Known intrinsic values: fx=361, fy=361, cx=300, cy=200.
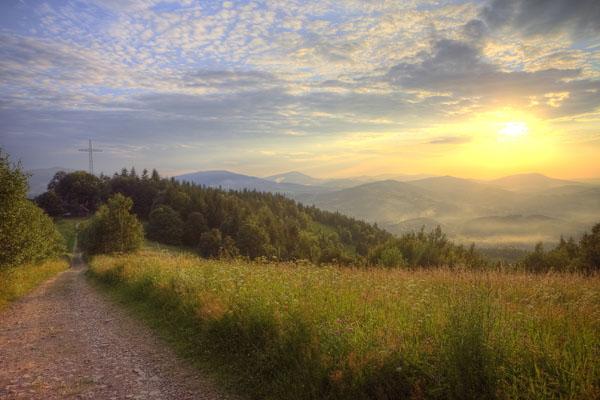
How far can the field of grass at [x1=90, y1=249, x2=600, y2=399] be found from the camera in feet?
15.8

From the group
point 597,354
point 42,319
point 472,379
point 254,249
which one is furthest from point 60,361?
point 254,249

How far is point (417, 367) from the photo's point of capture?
5.44 meters

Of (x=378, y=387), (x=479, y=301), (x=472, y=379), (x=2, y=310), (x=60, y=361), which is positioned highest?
(x=479, y=301)

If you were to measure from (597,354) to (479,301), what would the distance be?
5.09 ft

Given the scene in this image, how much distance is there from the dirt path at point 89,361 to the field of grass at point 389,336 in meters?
0.67

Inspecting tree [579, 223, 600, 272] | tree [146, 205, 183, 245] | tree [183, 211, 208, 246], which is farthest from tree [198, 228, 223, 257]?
tree [579, 223, 600, 272]

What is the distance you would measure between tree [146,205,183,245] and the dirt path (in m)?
73.6

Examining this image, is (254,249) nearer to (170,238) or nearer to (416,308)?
(170,238)

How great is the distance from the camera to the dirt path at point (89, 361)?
23.6ft

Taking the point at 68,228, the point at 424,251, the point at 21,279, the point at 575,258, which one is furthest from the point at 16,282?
the point at 68,228

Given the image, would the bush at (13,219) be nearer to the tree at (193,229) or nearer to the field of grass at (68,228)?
the field of grass at (68,228)

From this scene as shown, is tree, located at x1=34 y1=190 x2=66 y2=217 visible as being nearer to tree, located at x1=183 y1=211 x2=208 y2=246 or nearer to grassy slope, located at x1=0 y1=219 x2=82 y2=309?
tree, located at x1=183 y1=211 x2=208 y2=246

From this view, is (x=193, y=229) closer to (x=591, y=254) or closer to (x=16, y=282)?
(x=16, y=282)

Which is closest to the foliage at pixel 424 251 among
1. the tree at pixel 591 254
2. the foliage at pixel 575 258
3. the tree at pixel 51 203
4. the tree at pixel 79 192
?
the foliage at pixel 575 258
